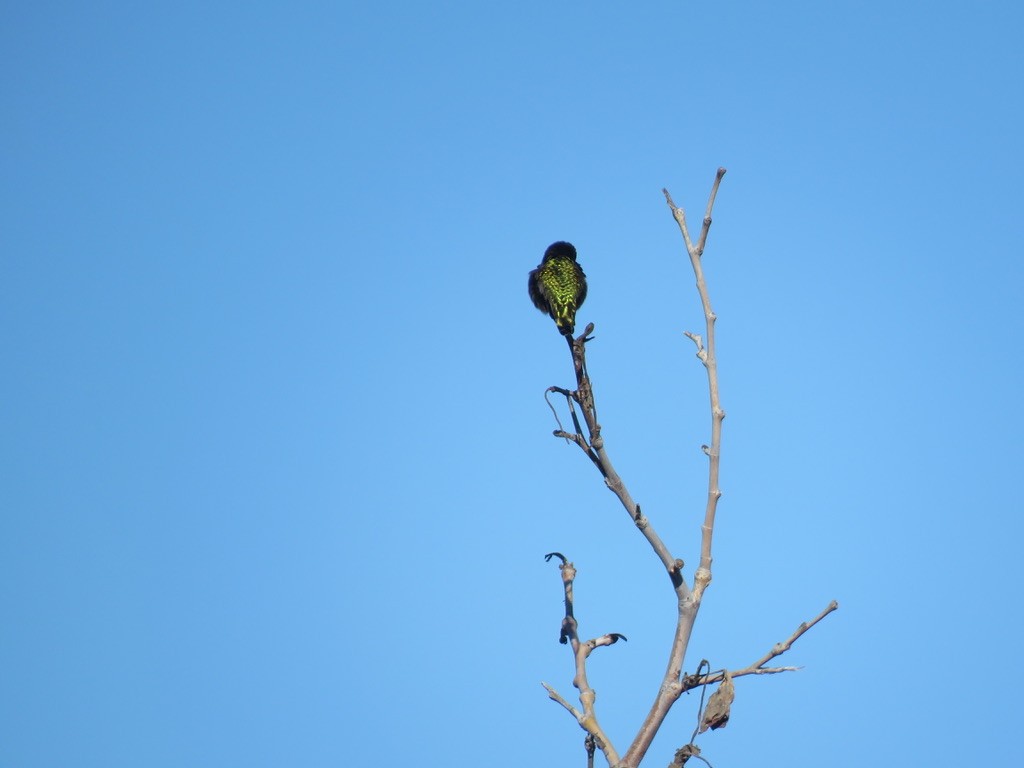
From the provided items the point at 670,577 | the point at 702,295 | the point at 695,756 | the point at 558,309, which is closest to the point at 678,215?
the point at 702,295

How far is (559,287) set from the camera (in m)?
10.8

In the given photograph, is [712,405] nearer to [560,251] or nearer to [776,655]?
[776,655]

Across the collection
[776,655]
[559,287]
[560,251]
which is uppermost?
[560,251]

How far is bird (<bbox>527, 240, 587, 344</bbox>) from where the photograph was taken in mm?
10500

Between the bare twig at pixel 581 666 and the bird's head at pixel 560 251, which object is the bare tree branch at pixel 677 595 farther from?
the bird's head at pixel 560 251

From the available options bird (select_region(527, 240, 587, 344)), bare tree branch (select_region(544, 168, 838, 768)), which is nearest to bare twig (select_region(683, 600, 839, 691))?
bare tree branch (select_region(544, 168, 838, 768))

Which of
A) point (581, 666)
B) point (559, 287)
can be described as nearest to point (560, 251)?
point (559, 287)

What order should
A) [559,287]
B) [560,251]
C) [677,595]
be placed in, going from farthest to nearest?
1. [560,251]
2. [559,287]
3. [677,595]

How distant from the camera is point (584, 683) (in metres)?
5.14

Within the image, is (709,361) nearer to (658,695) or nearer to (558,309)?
(658,695)

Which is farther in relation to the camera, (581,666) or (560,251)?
(560,251)

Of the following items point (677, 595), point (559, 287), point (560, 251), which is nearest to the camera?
point (677, 595)

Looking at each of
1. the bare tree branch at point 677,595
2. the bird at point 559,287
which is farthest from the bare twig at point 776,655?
the bird at point 559,287

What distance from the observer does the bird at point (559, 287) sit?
10500 millimetres
